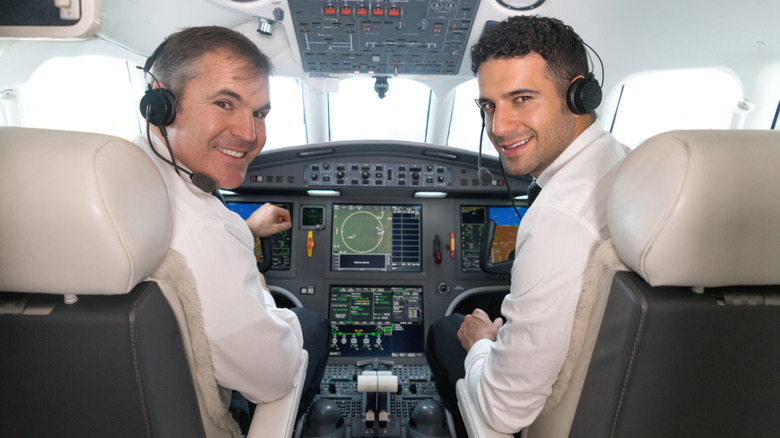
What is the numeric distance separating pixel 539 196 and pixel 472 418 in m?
0.59

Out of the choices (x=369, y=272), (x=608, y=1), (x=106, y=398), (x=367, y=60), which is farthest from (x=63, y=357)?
(x=608, y=1)

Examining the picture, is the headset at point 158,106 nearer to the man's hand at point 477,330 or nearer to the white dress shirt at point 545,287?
the white dress shirt at point 545,287

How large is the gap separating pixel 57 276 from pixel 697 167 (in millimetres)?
966

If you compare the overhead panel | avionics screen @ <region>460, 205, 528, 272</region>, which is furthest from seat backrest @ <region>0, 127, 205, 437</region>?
avionics screen @ <region>460, 205, 528, 272</region>

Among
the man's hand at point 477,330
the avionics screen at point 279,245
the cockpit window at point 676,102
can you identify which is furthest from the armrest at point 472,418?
the cockpit window at point 676,102

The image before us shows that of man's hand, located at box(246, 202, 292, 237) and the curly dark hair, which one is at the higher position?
the curly dark hair

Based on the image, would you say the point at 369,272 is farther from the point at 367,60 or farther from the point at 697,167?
the point at 697,167

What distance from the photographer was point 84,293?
0.69m

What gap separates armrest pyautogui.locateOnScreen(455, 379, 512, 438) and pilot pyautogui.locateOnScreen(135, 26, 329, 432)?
1.55 feet

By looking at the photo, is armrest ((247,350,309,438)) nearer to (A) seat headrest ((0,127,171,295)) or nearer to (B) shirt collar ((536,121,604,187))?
(A) seat headrest ((0,127,171,295))

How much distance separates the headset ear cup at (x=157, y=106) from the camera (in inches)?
42.4

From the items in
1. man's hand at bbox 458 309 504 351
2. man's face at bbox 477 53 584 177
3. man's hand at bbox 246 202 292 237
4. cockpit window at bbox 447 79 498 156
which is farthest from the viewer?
cockpit window at bbox 447 79 498 156

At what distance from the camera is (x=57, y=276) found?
668 mm

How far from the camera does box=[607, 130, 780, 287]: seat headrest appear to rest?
646 mm
